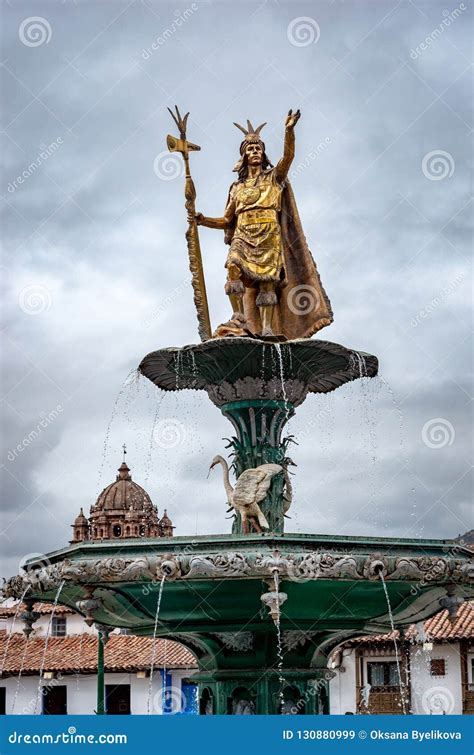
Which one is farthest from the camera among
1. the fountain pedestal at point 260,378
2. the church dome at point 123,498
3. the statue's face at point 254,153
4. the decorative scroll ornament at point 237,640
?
the church dome at point 123,498

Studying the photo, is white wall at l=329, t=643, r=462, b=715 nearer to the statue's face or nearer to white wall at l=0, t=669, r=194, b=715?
white wall at l=0, t=669, r=194, b=715

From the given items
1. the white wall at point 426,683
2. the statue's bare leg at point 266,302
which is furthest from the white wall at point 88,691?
the statue's bare leg at point 266,302

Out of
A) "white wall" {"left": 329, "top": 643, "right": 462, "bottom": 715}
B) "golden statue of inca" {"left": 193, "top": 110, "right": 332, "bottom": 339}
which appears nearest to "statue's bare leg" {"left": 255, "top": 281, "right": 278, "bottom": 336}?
"golden statue of inca" {"left": 193, "top": 110, "right": 332, "bottom": 339}

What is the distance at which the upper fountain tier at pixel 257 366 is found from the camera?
47.9ft

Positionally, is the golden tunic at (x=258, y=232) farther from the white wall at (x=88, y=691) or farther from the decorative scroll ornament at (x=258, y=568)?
the white wall at (x=88, y=691)

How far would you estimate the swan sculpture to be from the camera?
1391cm

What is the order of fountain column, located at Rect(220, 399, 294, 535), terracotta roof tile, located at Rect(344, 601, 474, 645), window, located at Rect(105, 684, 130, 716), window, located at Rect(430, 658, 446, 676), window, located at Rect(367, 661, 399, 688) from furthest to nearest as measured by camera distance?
1. window, located at Rect(105, 684, 130, 716)
2. window, located at Rect(367, 661, 399, 688)
3. window, located at Rect(430, 658, 446, 676)
4. terracotta roof tile, located at Rect(344, 601, 474, 645)
5. fountain column, located at Rect(220, 399, 294, 535)

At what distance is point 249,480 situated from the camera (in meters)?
14.1

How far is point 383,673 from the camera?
43844mm

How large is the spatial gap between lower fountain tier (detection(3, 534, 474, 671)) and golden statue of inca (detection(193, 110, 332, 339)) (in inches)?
153

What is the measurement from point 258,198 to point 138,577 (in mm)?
5951

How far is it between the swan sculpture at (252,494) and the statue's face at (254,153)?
14.1 feet
